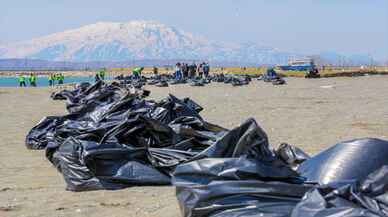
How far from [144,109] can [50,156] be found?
141 centimetres

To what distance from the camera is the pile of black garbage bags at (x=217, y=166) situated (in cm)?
390

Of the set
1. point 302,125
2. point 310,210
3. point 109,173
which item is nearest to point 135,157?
point 109,173

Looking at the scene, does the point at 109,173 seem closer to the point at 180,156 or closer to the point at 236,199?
the point at 180,156

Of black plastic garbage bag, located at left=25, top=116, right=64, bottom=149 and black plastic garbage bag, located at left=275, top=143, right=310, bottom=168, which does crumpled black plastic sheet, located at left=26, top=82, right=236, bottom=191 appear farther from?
black plastic garbage bag, located at left=25, top=116, right=64, bottom=149

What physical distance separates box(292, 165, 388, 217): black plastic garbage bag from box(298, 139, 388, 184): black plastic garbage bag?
768mm

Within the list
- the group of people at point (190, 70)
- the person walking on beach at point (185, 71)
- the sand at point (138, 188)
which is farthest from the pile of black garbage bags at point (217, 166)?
the person walking on beach at point (185, 71)

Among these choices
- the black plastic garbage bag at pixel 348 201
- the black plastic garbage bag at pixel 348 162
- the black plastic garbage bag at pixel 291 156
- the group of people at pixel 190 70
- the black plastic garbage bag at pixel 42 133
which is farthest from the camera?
the group of people at pixel 190 70

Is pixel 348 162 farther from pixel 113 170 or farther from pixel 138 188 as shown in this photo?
pixel 113 170

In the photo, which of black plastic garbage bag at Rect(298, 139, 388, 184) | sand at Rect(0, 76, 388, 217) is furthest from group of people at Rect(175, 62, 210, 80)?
black plastic garbage bag at Rect(298, 139, 388, 184)

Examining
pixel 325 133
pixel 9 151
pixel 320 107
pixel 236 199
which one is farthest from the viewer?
pixel 320 107

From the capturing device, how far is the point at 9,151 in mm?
9820

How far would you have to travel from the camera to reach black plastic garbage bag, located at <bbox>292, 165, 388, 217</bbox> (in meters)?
3.41

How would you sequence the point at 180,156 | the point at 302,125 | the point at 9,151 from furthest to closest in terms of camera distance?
the point at 302,125
the point at 9,151
the point at 180,156

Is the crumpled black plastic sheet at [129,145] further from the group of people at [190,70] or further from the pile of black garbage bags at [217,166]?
the group of people at [190,70]
